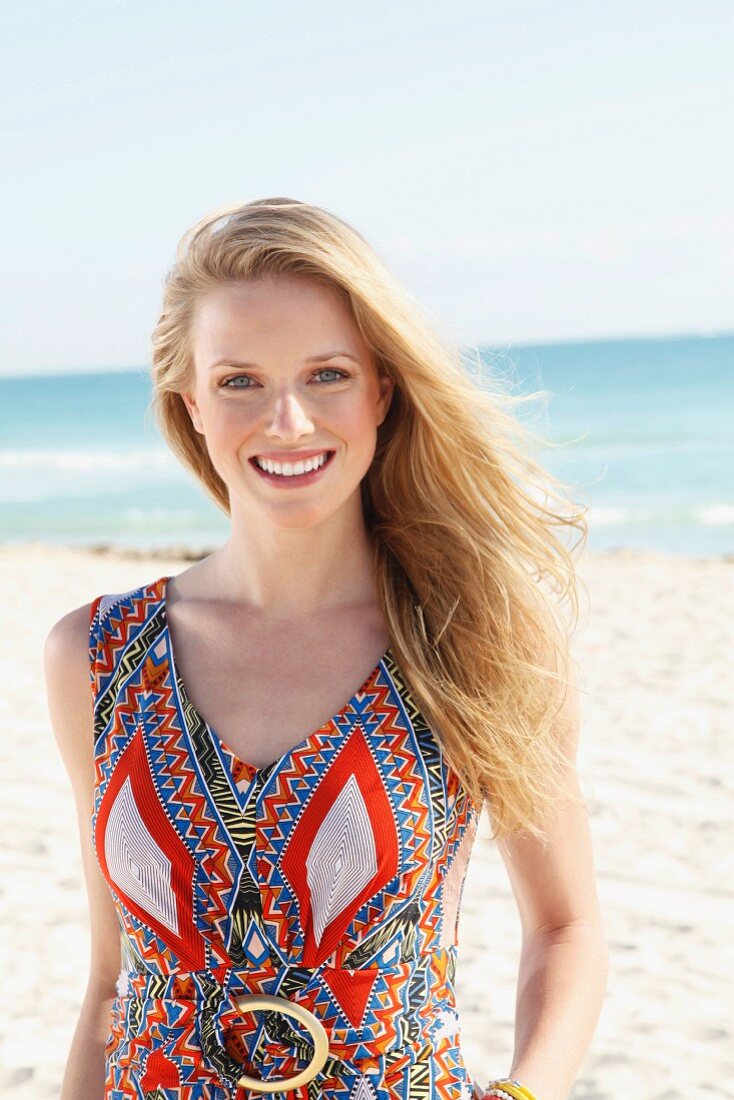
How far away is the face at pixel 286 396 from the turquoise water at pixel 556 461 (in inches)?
17.9

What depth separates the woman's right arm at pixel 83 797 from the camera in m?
2.11

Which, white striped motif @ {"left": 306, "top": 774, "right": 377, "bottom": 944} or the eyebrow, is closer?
white striped motif @ {"left": 306, "top": 774, "right": 377, "bottom": 944}

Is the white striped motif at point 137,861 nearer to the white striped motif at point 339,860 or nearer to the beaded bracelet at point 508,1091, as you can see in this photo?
the white striped motif at point 339,860

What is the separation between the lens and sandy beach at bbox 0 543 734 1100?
14.0ft

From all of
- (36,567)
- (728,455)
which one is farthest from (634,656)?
(728,455)

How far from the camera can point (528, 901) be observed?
7.20 ft

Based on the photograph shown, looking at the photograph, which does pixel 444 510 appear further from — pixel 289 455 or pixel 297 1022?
pixel 297 1022

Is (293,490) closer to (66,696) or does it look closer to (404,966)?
(66,696)

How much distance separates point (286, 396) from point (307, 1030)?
971 millimetres

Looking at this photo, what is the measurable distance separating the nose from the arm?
0.65 metres

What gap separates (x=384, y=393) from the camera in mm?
2248

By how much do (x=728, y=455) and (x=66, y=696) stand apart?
31773mm

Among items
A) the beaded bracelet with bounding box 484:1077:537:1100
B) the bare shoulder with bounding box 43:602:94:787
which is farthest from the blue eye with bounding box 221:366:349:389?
the beaded bracelet with bounding box 484:1077:537:1100

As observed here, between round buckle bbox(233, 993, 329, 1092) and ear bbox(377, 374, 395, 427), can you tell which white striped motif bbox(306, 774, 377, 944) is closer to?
round buckle bbox(233, 993, 329, 1092)
